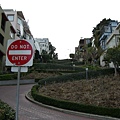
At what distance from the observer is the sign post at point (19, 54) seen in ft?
14.7

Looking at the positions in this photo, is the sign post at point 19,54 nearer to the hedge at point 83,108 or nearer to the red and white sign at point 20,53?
the red and white sign at point 20,53

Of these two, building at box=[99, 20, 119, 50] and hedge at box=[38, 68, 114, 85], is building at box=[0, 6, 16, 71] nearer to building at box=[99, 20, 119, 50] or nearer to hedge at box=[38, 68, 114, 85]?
hedge at box=[38, 68, 114, 85]

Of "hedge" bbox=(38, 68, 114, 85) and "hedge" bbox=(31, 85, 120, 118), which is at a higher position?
"hedge" bbox=(38, 68, 114, 85)

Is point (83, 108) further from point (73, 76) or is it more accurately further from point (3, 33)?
point (3, 33)

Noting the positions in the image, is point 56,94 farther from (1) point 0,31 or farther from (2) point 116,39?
(2) point 116,39

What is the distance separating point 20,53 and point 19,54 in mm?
34

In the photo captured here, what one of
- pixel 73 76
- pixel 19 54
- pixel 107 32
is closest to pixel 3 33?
pixel 73 76

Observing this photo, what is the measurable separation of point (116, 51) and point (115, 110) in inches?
522

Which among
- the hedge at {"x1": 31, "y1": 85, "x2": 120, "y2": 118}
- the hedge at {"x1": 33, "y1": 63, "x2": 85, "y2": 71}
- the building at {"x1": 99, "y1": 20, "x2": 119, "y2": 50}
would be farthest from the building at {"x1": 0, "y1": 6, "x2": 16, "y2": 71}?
the building at {"x1": 99, "y1": 20, "x2": 119, "y2": 50}

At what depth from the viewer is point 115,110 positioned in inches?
433

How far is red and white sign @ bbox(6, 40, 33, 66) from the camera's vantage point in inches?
176

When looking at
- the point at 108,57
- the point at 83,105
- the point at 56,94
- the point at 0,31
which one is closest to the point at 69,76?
the point at 108,57

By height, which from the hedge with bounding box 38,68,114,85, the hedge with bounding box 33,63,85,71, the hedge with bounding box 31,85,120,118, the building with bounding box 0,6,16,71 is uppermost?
the building with bounding box 0,6,16,71

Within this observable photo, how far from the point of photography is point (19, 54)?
4.62 metres
